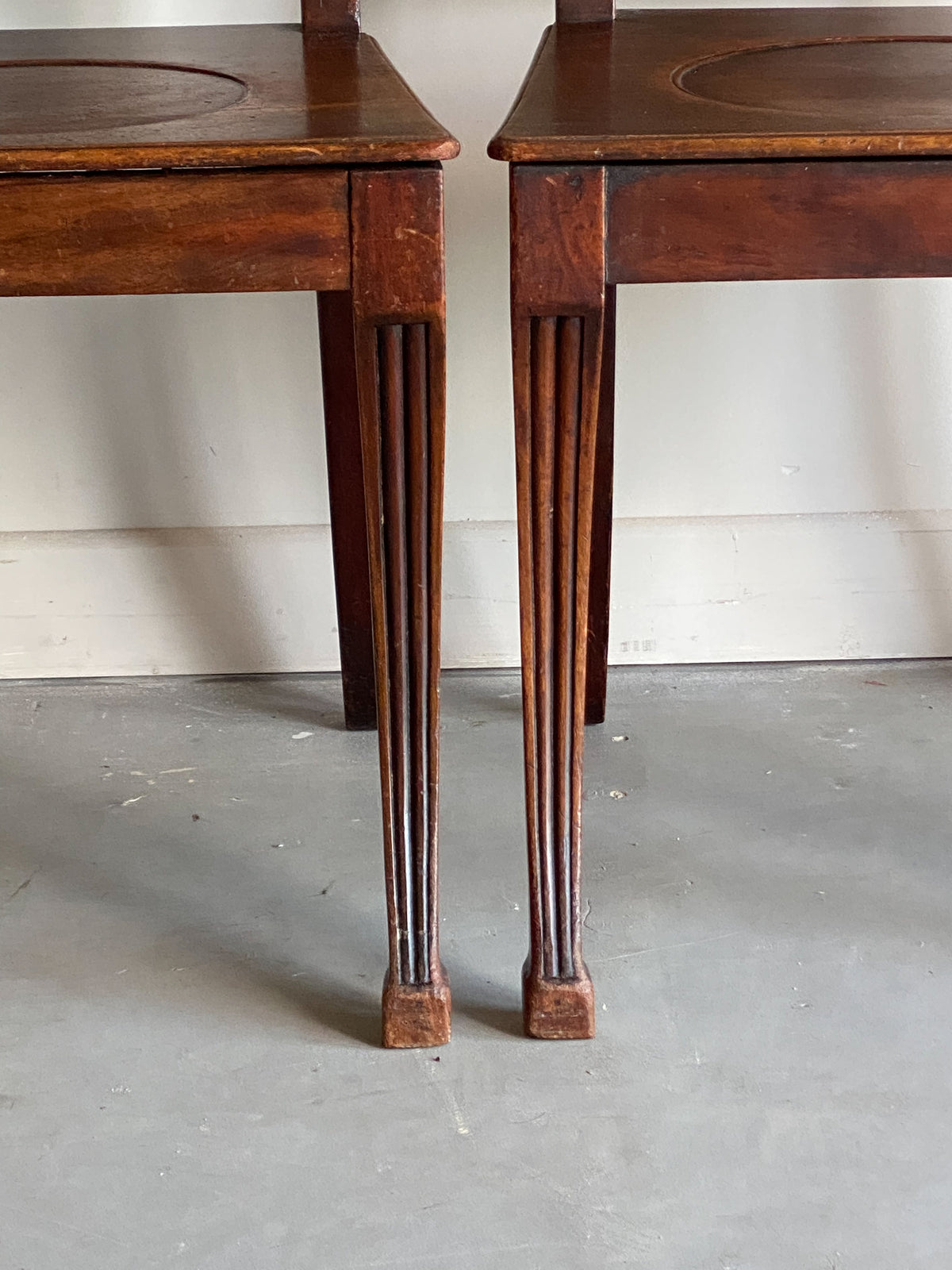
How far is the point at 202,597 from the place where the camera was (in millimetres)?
1467

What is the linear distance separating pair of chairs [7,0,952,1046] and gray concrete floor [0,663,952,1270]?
0.09m

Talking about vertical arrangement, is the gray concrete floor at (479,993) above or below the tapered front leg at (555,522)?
below

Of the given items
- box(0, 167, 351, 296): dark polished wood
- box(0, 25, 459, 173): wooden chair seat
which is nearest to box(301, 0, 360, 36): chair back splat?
box(0, 25, 459, 173): wooden chair seat

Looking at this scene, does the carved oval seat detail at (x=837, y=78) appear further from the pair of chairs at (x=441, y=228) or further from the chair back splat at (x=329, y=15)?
the chair back splat at (x=329, y=15)

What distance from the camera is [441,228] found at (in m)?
0.81

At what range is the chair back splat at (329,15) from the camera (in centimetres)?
115

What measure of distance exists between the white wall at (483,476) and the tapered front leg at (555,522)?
0.53 metres

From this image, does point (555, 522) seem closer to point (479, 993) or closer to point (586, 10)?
point (479, 993)

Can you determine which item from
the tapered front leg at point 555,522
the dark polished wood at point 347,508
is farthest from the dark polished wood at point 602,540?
the tapered front leg at point 555,522

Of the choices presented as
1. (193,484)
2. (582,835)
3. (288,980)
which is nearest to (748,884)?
(582,835)

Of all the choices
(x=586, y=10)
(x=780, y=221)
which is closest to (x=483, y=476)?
(x=586, y=10)

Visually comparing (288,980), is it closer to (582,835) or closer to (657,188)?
(582,835)

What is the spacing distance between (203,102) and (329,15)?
292 millimetres

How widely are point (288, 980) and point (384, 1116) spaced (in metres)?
0.16
